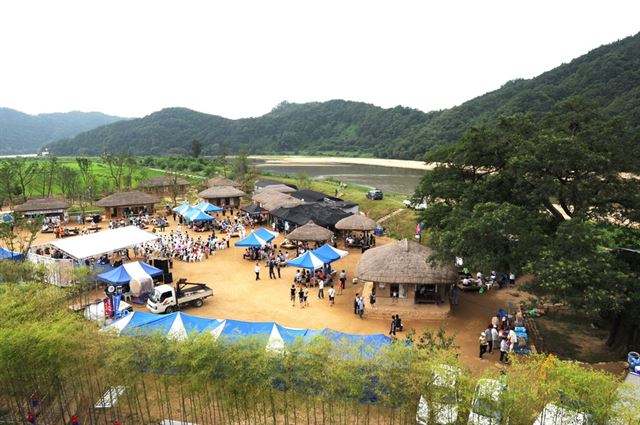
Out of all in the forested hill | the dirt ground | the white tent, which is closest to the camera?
the dirt ground

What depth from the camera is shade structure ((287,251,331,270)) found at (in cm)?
2038

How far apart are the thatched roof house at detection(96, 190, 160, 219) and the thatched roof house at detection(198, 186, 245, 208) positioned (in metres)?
5.01

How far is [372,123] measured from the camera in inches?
5812

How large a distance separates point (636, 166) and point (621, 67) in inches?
2662

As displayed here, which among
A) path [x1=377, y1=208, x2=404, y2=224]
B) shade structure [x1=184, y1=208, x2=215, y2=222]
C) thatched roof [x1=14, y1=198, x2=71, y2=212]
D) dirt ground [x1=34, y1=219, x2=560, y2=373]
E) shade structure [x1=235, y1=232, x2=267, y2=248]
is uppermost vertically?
thatched roof [x1=14, y1=198, x2=71, y2=212]

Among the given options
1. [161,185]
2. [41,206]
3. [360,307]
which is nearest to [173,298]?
[360,307]

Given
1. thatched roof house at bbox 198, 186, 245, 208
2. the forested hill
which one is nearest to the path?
thatched roof house at bbox 198, 186, 245, 208

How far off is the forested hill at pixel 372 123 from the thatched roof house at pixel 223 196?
4405 cm

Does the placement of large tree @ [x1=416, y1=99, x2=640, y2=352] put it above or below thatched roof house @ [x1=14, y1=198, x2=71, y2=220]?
above

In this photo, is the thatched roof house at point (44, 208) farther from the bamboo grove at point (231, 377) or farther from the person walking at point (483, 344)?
the person walking at point (483, 344)

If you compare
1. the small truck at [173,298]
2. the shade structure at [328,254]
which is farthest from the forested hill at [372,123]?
the small truck at [173,298]

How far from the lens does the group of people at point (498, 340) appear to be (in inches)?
537

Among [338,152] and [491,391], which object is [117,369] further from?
[338,152]

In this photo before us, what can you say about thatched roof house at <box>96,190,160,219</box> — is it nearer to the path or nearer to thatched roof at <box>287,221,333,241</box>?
thatched roof at <box>287,221,333,241</box>
